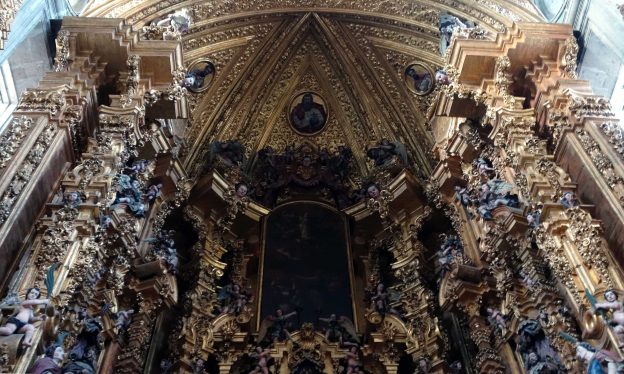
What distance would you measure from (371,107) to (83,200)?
735 cm

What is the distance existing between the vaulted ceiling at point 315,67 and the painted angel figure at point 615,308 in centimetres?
632

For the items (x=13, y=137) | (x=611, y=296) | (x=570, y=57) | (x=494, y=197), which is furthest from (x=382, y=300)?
(x=13, y=137)

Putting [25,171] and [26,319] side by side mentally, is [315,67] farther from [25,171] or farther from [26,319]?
[26,319]

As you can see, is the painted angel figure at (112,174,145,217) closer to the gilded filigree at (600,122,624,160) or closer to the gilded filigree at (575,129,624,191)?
the gilded filigree at (575,129,624,191)

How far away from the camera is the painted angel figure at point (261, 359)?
904 centimetres

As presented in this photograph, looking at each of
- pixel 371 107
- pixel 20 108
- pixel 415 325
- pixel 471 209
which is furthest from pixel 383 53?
pixel 20 108

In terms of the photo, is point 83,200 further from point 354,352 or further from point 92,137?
point 354,352

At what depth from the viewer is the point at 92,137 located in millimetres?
8398

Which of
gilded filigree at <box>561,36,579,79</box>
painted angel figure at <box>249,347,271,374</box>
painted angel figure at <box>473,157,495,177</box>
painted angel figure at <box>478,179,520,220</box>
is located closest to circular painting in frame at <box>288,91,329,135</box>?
painted angel figure at <box>473,157,495,177</box>

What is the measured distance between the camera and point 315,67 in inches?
547

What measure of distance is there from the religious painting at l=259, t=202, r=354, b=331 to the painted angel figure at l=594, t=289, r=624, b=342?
5.04 metres

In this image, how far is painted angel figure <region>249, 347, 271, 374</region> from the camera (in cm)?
904

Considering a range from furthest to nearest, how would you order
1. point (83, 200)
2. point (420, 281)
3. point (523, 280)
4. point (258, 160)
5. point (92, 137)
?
point (258, 160) → point (420, 281) → point (92, 137) → point (523, 280) → point (83, 200)

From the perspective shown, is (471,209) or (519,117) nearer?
(519,117)
